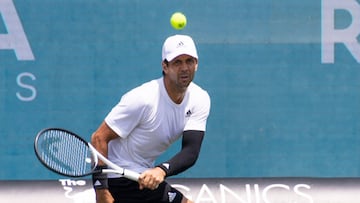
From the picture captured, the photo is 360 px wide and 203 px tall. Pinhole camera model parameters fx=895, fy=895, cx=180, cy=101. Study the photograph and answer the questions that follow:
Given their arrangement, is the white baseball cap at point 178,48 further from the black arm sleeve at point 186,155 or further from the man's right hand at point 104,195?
the man's right hand at point 104,195

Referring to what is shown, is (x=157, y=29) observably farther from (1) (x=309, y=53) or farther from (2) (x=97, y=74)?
(1) (x=309, y=53)

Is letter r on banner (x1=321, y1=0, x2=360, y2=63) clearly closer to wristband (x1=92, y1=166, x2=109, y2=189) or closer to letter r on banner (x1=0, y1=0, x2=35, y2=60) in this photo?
letter r on banner (x1=0, y1=0, x2=35, y2=60)

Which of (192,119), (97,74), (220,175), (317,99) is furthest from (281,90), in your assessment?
(192,119)

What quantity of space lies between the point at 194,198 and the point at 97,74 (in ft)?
3.86

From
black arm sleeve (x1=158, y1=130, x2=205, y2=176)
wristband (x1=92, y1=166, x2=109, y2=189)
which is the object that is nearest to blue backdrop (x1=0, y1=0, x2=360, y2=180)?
black arm sleeve (x1=158, y1=130, x2=205, y2=176)

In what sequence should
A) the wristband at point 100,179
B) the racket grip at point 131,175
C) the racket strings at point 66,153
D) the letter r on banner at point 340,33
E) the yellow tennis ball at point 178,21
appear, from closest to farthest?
the racket grip at point 131,175 < the wristband at point 100,179 < the racket strings at point 66,153 < the yellow tennis ball at point 178,21 < the letter r on banner at point 340,33

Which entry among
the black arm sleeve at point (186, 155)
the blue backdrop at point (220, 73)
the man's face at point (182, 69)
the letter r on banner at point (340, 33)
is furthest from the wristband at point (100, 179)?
the letter r on banner at point (340, 33)

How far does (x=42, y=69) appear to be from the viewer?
6.62 meters

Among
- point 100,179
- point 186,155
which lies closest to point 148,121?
point 186,155

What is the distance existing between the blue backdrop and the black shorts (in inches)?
80.0

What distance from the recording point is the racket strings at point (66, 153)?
14.6 ft

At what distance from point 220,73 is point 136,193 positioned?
2269 millimetres

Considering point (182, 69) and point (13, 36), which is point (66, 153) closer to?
point (182, 69)

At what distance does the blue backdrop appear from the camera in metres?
6.61
